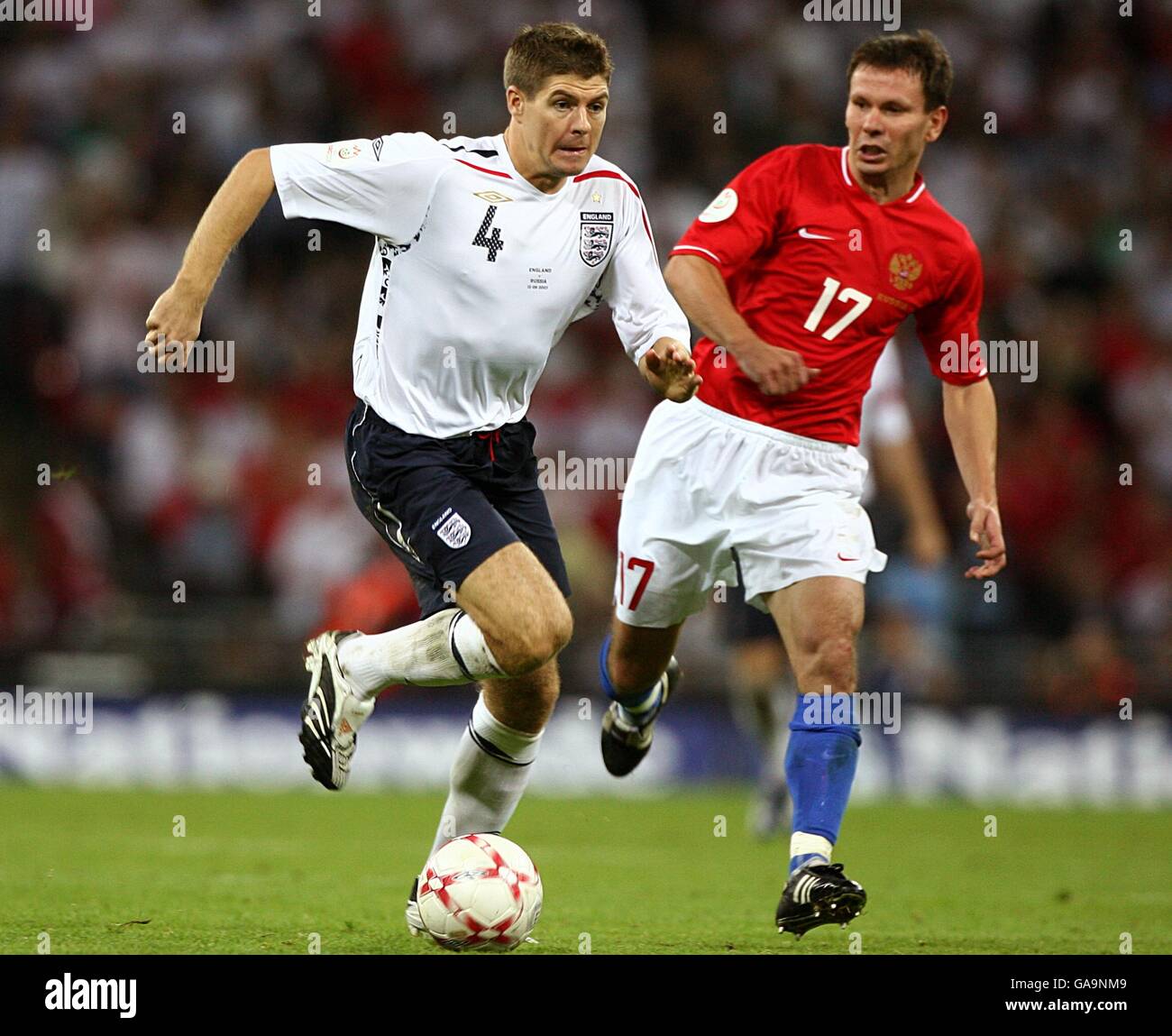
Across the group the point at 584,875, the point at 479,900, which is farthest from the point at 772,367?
the point at 584,875

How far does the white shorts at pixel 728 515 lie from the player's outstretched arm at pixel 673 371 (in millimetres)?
803

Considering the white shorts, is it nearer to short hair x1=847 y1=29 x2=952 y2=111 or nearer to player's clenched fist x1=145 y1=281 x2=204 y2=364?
short hair x1=847 y1=29 x2=952 y2=111

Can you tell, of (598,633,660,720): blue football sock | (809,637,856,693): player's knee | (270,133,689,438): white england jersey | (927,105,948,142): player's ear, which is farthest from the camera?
(598,633,660,720): blue football sock

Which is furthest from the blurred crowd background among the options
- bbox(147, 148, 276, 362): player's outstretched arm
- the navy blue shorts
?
bbox(147, 148, 276, 362): player's outstretched arm

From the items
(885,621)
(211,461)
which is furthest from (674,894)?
(211,461)

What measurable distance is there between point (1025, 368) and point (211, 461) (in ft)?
22.0

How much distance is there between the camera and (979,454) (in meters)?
6.67

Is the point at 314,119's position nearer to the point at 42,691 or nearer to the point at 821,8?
the point at 821,8

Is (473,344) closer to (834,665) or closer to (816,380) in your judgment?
(816,380)

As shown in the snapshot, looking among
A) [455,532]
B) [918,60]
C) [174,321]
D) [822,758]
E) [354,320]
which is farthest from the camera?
[354,320]

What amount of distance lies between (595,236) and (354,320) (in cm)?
962

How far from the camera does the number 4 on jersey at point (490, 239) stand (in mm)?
5898

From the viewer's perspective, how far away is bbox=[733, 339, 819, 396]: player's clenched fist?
19.4 ft

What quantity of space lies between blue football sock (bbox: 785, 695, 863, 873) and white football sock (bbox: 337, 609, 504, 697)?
106cm
